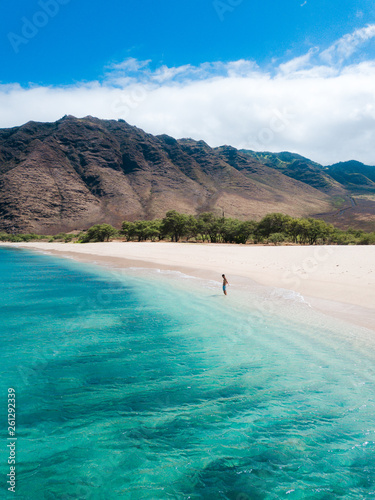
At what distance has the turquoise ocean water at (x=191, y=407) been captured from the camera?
5.46m

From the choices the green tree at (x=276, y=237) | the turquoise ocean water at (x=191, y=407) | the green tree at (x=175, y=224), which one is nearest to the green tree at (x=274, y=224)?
the green tree at (x=276, y=237)

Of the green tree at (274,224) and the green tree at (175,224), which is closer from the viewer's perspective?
the green tree at (274,224)

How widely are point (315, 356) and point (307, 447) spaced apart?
507 cm

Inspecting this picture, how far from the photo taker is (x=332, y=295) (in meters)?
19.4

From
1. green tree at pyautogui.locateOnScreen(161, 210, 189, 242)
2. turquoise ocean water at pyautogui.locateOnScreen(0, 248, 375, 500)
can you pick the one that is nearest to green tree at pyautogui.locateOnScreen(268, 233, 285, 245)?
green tree at pyautogui.locateOnScreen(161, 210, 189, 242)

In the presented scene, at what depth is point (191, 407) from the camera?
7730mm

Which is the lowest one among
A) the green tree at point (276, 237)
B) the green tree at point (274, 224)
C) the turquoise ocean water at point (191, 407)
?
the turquoise ocean water at point (191, 407)

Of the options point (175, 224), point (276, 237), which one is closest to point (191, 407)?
point (276, 237)

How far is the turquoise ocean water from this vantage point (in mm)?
5457

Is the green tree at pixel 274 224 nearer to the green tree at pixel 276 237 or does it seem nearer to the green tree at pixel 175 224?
the green tree at pixel 276 237

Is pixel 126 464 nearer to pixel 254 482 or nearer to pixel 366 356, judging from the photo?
pixel 254 482

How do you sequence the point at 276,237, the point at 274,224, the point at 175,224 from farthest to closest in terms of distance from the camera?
the point at 175,224 < the point at 274,224 < the point at 276,237

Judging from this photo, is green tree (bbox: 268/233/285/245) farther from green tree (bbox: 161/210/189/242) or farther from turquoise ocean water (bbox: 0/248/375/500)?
turquoise ocean water (bbox: 0/248/375/500)

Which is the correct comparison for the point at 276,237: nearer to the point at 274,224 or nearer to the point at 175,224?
the point at 274,224
